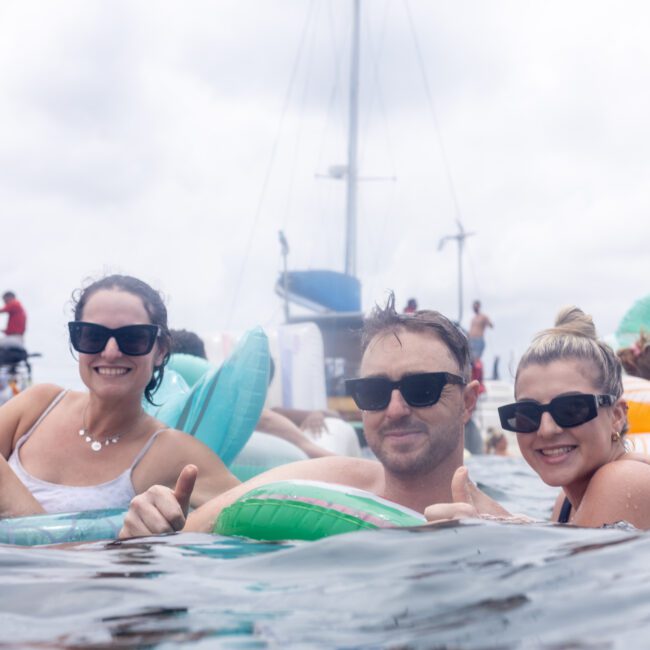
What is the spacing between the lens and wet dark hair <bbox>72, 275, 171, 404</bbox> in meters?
3.85

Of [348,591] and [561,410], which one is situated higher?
[561,410]

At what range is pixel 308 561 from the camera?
2.32 meters

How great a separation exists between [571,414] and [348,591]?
4.47 ft

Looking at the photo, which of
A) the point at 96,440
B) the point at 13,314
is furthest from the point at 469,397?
the point at 13,314

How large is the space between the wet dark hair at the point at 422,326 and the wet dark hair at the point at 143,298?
0.97 metres

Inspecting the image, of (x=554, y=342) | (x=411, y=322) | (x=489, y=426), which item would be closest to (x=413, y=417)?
(x=411, y=322)

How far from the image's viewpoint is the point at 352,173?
74.1 ft

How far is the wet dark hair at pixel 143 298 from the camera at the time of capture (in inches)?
151

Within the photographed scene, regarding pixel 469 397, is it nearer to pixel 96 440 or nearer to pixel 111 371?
pixel 111 371

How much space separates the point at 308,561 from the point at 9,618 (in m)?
0.72

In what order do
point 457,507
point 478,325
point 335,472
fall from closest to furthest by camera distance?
point 457,507, point 335,472, point 478,325

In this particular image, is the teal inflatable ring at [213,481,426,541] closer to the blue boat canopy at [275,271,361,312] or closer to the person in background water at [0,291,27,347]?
the person in background water at [0,291,27,347]

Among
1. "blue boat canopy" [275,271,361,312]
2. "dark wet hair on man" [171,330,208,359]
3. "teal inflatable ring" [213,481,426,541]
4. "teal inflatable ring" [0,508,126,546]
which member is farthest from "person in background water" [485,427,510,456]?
"teal inflatable ring" [213,481,426,541]

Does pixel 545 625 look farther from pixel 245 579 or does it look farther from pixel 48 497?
pixel 48 497
